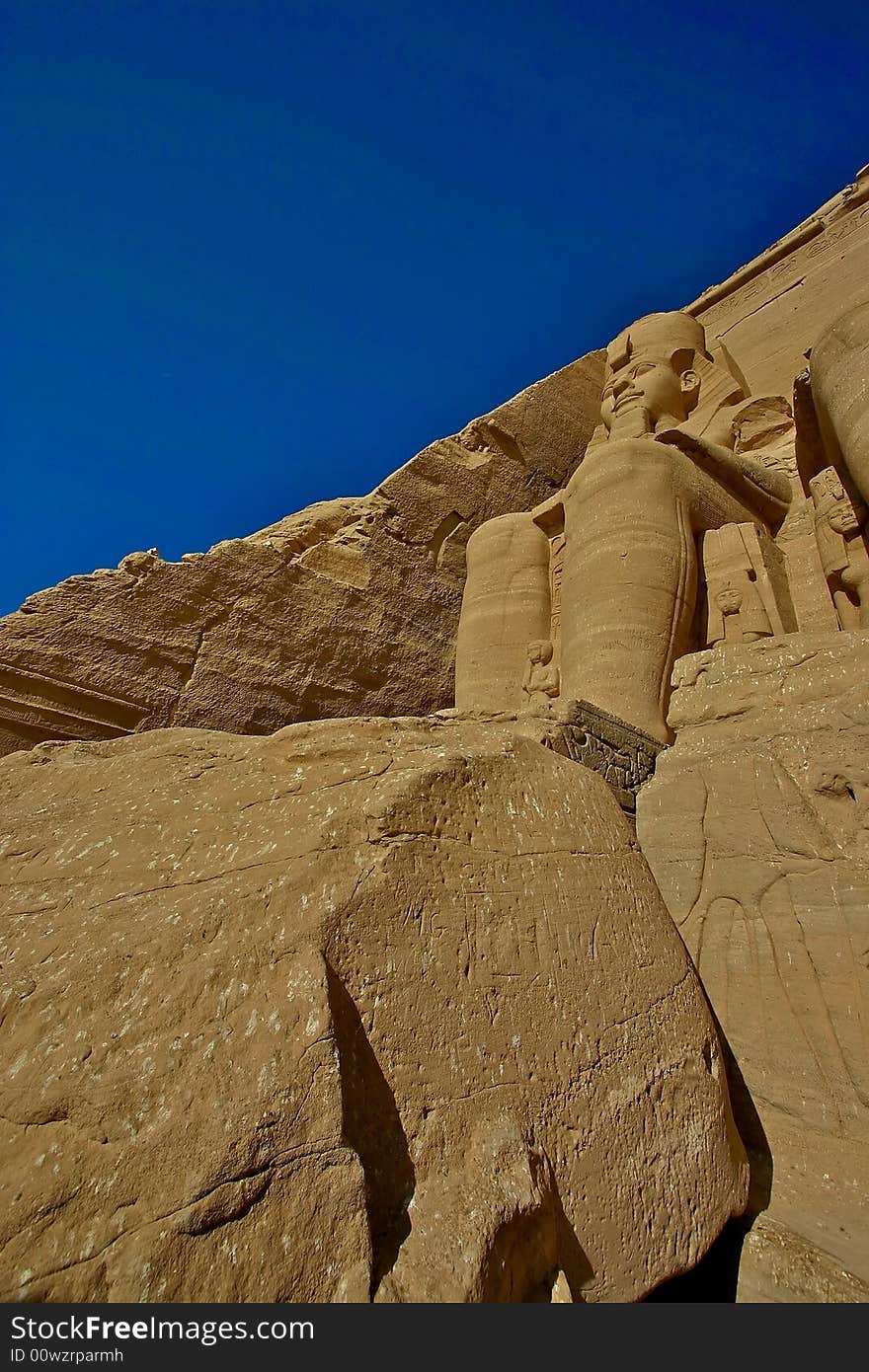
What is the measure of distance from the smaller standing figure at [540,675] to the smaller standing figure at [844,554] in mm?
1384

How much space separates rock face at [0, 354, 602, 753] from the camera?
4242mm

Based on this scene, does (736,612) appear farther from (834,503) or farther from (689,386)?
(689,386)

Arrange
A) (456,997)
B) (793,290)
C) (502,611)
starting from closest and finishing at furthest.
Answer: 1. (456,997)
2. (502,611)
3. (793,290)

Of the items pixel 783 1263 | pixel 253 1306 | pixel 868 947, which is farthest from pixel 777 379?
pixel 253 1306

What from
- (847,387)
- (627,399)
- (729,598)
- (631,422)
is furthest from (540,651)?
(627,399)

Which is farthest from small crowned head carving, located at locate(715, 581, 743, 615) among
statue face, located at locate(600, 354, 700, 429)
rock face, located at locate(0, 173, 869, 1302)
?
statue face, located at locate(600, 354, 700, 429)

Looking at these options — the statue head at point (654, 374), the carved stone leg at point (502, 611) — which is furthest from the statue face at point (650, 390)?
the carved stone leg at point (502, 611)

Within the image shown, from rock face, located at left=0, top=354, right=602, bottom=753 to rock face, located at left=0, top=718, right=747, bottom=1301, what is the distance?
224 cm

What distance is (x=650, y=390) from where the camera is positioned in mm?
6234

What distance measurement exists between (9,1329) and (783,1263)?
1.39m

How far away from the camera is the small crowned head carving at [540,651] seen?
15.3 ft

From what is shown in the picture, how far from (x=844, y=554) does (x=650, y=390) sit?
3.19 m

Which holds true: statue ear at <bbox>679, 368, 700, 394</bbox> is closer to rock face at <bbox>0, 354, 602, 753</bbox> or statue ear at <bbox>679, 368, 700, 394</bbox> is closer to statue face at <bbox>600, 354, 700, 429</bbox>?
statue face at <bbox>600, 354, 700, 429</bbox>

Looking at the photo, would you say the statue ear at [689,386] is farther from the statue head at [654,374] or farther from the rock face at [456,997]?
the rock face at [456,997]
